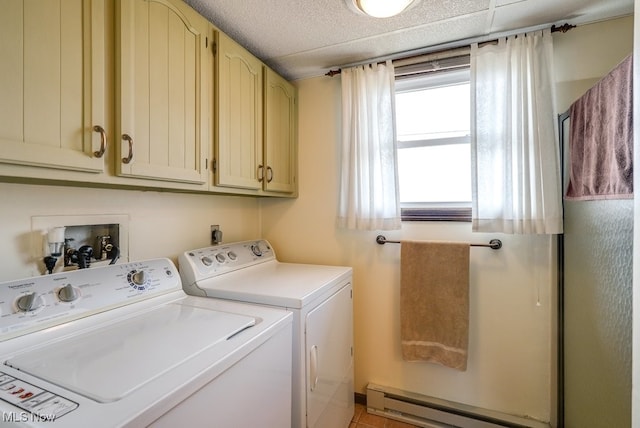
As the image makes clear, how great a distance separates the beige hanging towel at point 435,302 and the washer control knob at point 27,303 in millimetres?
1659

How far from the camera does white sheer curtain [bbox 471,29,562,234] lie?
1.48 meters

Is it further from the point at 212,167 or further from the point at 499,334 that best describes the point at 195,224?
the point at 499,334

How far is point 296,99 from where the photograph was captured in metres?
2.14

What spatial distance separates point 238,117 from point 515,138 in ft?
4.86

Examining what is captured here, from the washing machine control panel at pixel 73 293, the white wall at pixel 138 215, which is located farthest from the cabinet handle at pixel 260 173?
the washing machine control panel at pixel 73 293

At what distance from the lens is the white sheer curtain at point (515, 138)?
4.85 ft

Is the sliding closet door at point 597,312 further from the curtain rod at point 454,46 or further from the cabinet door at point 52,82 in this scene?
the cabinet door at point 52,82

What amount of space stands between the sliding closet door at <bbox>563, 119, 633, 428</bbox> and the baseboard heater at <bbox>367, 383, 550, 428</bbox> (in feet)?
0.96

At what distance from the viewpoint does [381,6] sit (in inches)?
53.0

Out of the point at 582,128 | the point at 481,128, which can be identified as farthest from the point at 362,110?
the point at 582,128

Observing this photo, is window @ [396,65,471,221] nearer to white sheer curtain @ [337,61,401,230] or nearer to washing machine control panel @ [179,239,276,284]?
white sheer curtain @ [337,61,401,230]

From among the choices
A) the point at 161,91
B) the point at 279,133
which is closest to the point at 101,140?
the point at 161,91

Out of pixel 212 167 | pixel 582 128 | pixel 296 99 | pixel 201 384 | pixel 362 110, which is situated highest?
pixel 296 99

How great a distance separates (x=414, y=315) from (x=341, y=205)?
82 centimetres
